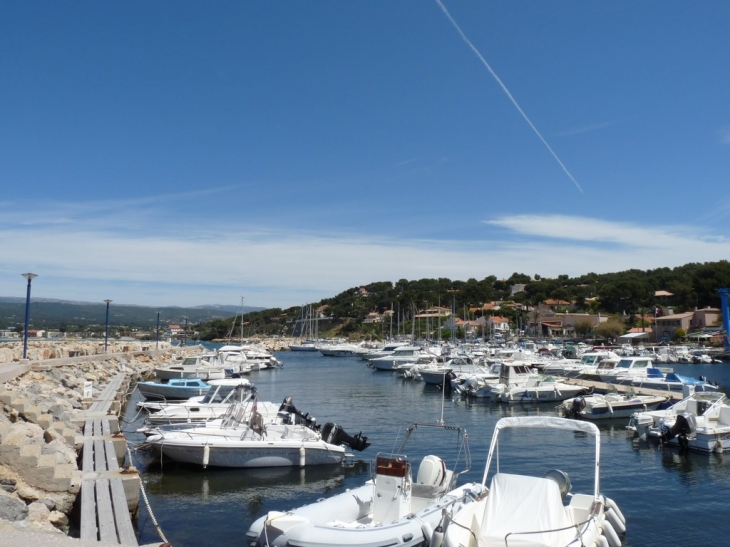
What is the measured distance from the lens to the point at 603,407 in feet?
90.2

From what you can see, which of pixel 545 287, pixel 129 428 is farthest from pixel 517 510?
pixel 545 287

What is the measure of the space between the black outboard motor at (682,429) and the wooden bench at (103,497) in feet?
59.3

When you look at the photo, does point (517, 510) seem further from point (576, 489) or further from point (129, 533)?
point (576, 489)

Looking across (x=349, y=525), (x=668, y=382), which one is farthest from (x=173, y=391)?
(x=668, y=382)

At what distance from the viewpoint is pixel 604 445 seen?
72.9ft

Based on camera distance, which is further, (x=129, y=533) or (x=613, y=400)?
(x=613, y=400)

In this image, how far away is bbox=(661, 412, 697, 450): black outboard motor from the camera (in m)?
20.3

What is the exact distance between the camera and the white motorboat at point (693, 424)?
19859 mm

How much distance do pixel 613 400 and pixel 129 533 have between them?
80.0 feet

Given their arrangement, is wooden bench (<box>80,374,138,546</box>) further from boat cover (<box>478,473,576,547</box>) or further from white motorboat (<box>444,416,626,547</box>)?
boat cover (<box>478,473,576,547</box>)

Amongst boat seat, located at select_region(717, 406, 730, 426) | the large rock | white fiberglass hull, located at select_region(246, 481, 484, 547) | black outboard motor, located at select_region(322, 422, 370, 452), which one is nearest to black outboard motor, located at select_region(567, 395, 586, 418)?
boat seat, located at select_region(717, 406, 730, 426)

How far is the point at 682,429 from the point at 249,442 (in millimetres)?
14792

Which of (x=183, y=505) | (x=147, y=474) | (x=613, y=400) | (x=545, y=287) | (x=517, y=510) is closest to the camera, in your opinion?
(x=517, y=510)

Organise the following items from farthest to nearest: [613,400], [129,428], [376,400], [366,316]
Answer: [366,316] < [376,400] < [613,400] < [129,428]
